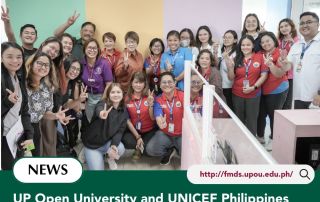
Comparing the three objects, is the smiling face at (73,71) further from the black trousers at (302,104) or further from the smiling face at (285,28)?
the smiling face at (285,28)

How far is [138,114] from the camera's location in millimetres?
3396

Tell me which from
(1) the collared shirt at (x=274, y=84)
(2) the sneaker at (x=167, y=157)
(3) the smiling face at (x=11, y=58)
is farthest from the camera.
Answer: (1) the collared shirt at (x=274, y=84)

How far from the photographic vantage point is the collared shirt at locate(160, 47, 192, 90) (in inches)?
152

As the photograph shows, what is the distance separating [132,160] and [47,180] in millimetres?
1874

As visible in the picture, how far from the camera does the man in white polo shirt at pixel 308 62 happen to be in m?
3.12

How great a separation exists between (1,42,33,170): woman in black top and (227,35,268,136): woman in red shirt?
2176mm

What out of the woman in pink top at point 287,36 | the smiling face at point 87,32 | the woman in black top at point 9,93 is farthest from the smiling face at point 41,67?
the woman in pink top at point 287,36

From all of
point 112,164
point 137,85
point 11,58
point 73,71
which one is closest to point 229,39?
point 137,85

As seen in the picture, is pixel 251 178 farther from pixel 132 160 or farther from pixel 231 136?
pixel 132 160

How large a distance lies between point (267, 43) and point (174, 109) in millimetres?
1179

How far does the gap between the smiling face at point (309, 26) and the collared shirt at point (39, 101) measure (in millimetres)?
2237

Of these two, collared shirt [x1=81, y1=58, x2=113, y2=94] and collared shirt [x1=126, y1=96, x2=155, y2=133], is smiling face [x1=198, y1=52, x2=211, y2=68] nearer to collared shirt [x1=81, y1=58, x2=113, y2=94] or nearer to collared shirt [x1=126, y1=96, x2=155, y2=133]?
collared shirt [x1=126, y1=96, x2=155, y2=133]

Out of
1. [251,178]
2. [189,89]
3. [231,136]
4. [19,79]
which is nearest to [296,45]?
[189,89]

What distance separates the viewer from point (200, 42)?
4.15m
